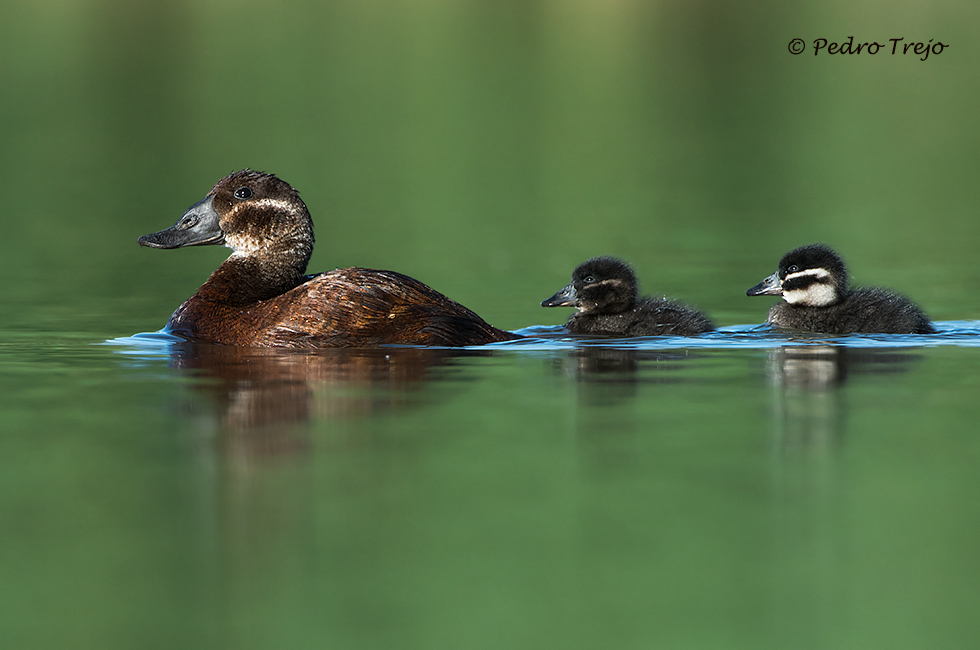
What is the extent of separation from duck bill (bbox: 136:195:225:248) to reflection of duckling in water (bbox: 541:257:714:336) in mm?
2413

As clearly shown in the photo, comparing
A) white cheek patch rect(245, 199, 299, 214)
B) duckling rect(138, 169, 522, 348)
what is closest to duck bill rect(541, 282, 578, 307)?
duckling rect(138, 169, 522, 348)

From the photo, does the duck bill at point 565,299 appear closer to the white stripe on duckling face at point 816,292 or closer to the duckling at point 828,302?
the duckling at point 828,302

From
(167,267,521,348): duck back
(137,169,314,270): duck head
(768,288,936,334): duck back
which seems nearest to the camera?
(167,267,521,348): duck back

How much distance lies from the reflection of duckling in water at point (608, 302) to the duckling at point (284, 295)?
1.05 m

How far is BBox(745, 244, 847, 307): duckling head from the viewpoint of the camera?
10.0m

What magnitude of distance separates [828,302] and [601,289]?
1.63m

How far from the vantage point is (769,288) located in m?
10.3

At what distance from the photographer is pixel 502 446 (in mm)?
5852

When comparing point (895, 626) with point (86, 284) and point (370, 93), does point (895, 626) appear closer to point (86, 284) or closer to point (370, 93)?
point (86, 284)

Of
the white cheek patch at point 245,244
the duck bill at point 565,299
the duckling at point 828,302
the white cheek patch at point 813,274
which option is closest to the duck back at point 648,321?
the duck bill at point 565,299

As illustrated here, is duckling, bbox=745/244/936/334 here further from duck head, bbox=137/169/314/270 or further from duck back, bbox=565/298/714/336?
duck head, bbox=137/169/314/270

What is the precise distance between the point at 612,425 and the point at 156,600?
8.59 ft

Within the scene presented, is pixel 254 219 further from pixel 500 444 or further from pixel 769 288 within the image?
pixel 500 444

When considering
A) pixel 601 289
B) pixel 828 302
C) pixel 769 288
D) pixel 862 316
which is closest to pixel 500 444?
pixel 601 289
